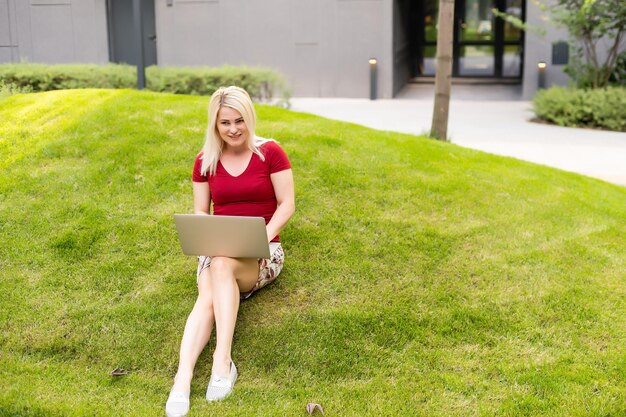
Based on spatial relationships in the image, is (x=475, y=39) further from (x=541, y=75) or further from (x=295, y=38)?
(x=295, y=38)

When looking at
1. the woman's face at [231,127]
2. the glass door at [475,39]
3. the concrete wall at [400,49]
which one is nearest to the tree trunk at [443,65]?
the woman's face at [231,127]

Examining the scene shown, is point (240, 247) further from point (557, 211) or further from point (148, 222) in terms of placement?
point (557, 211)

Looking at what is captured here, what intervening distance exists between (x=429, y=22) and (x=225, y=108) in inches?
730

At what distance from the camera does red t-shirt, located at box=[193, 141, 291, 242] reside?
200 inches

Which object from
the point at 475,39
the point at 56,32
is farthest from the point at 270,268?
the point at 475,39

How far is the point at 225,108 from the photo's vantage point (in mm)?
4926

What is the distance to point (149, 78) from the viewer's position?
49.9ft

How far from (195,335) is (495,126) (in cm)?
1121

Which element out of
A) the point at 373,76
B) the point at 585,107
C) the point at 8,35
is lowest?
the point at 585,107

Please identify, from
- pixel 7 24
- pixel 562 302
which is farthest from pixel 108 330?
pixel 7 24

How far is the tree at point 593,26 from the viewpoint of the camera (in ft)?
50.0

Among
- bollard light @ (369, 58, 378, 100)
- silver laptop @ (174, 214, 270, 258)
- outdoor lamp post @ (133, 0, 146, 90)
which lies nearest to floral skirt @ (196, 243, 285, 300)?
silver laptop @ (174, 214, 270, 258)

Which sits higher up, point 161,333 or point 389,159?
point 389,159

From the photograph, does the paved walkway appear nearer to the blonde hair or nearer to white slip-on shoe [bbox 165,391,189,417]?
the blonde hair
